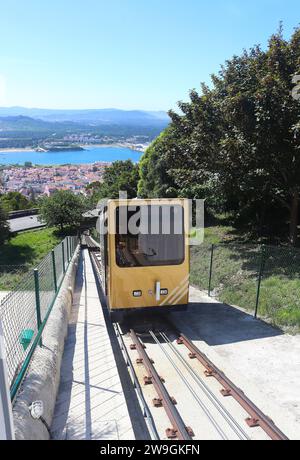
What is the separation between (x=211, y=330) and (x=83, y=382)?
14.0 feet

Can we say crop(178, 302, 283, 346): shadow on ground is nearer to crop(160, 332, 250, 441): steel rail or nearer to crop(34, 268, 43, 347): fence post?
crop(160, 332, 250, 441): steel rail

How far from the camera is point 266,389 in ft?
21.4

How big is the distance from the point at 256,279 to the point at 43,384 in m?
8.87

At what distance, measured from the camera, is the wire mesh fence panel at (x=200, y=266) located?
572 inches

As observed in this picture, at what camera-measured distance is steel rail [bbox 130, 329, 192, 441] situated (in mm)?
5062

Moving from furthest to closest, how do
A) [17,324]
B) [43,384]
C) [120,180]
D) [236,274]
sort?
[120,180] < [236,274] < [17,324] < [43,384]

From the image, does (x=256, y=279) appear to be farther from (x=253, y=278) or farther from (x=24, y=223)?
(x=24, y=223)

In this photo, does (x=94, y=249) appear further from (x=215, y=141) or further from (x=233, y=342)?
(x=233, y=342)

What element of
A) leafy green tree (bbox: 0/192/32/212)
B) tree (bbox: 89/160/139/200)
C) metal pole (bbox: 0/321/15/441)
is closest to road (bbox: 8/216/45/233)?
leafy green tree (bbox: 0/192/32/212)

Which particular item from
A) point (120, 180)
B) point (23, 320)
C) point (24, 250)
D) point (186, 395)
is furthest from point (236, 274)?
point (120, 180)

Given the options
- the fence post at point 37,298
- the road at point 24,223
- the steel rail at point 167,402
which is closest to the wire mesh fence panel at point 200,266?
the steel rail at point 167,402

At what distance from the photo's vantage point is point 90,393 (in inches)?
220

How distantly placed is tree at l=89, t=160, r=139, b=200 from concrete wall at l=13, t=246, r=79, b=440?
4296cm
